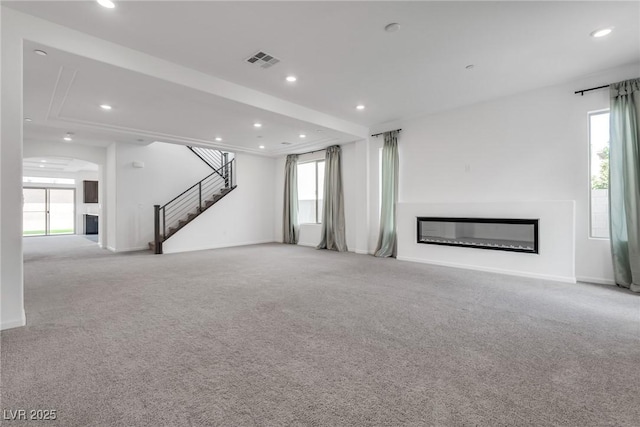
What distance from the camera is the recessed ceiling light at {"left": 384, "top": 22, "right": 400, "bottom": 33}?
291cm

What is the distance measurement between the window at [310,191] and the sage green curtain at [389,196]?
96.5 inches

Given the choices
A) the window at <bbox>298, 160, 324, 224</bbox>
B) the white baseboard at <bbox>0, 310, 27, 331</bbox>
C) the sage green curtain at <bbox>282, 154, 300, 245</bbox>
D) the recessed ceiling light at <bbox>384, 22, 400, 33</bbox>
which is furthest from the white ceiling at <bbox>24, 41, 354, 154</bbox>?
the white baseboard at <bbox>0, 310, 27, 331</bbox>

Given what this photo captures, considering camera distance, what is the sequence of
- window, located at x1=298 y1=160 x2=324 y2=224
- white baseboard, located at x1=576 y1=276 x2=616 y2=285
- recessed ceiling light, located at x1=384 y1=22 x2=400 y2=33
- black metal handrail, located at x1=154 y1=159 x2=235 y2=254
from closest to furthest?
recessed ceiling light, located at x1=384 y1=22 x2=400 y2=33
white baseboard, located at x1=576 y1=276 x2=616 y2=285
black metal handrail, located at x1=154 y1=159 x2=235 y2=254
window, located at x1=298 y1=160 x2=324 y2=224

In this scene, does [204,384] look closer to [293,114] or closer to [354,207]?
[293,114]

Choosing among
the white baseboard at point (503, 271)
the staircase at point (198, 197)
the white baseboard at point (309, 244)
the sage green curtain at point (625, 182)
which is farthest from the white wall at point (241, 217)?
the sage green curtain at point (625, 182)

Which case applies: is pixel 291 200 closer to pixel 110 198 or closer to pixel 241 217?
Result: pixel 241 217

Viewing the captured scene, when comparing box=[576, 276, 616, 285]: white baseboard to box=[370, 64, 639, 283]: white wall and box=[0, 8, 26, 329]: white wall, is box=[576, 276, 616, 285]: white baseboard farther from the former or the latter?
box=[0, 8, 26, 329]: white wall

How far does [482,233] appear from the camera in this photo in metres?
4.99

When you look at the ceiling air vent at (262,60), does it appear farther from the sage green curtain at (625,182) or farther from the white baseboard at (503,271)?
the sage green curtain at (625,182)

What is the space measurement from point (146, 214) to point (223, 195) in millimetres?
2102

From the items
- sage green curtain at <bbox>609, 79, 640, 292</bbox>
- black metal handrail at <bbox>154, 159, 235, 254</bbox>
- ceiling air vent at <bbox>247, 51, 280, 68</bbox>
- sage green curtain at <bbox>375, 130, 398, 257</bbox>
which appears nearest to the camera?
ceiling air vent at <bbox>247, 51, 280, 68</bbox>

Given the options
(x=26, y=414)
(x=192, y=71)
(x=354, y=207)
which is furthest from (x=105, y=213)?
(x=26, y=414)

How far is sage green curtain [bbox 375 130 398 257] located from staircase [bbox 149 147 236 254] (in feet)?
15.2

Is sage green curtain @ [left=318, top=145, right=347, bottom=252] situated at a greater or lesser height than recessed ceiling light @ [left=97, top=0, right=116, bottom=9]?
lesser
